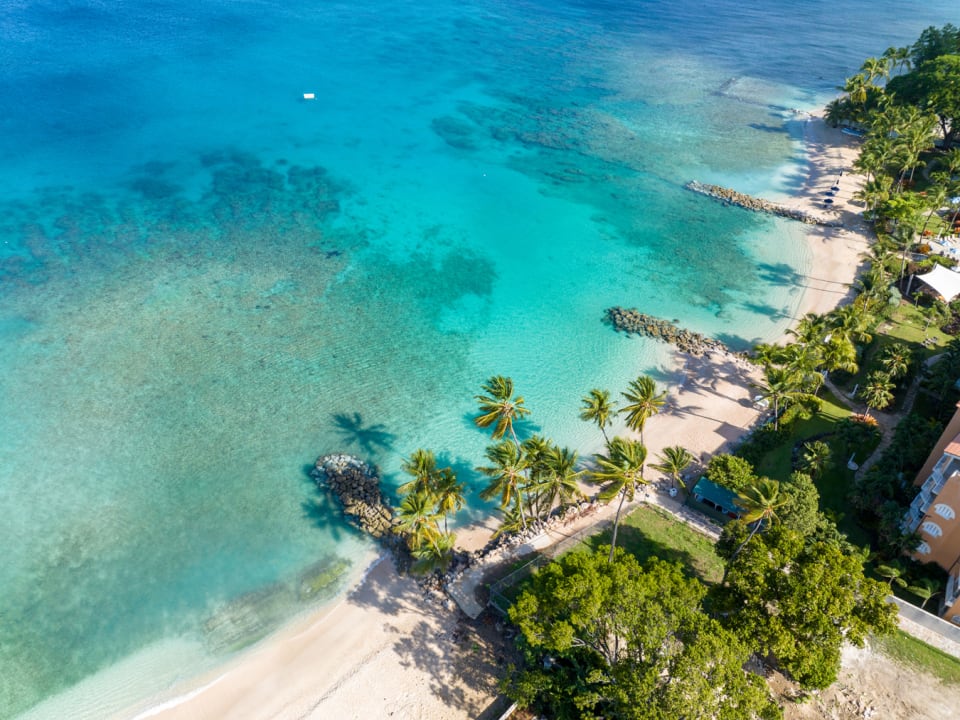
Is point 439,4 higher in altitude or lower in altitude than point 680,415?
higher

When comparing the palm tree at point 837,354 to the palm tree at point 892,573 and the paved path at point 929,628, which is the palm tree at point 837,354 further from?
the paved path at point 929,628

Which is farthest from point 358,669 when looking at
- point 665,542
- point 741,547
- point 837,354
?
point 837,354

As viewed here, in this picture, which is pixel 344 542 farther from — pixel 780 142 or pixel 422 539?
pixel 780 142

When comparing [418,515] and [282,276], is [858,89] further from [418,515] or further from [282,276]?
[418,515]

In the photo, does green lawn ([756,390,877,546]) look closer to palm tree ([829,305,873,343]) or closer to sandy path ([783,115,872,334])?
palm tree ([829,305,873,343])

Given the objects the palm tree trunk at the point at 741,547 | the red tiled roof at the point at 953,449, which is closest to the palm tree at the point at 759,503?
the palm tree trunk at the point at 741,547

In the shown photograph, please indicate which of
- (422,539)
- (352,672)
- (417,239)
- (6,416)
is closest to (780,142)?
(417,239)

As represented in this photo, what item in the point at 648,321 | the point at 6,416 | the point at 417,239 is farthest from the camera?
the point at 417,239
